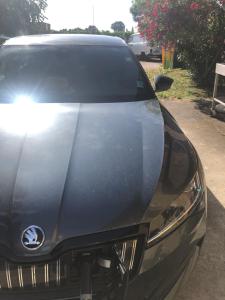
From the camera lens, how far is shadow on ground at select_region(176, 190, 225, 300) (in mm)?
2744

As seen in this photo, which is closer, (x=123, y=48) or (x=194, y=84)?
(x=123, y=48)

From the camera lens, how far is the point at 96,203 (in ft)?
6.85

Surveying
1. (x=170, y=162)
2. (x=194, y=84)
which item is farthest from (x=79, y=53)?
(x=194, y=84)

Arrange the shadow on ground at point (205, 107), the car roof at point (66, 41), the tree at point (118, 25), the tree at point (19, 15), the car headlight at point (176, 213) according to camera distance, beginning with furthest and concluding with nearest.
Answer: the tree at point (118, 25)
the tree at point (19, 15)
the shadow on ground at point (205, 107)
the car roof at point (66, 41)
the car headlight at point (176, 213)

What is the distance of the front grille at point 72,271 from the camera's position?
193 cm

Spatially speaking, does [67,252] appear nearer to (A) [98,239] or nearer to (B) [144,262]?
(A) [98,239]

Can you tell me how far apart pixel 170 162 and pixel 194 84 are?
9.25m

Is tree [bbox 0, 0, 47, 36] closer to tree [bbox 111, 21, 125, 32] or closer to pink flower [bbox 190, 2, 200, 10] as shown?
pink flower [bbox 190, 2, 200, 10]

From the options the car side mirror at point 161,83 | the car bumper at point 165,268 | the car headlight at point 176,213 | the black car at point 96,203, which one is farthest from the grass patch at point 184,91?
the car bumper at point 165,268

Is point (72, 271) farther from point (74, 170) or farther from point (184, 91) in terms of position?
point (184, 91)

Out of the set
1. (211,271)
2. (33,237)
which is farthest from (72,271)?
(211,271)

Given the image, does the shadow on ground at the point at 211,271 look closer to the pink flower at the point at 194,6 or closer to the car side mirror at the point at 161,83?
the car side mirror at the point at 161,83

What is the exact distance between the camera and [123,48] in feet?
13.7

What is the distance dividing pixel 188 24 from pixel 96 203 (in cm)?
803
